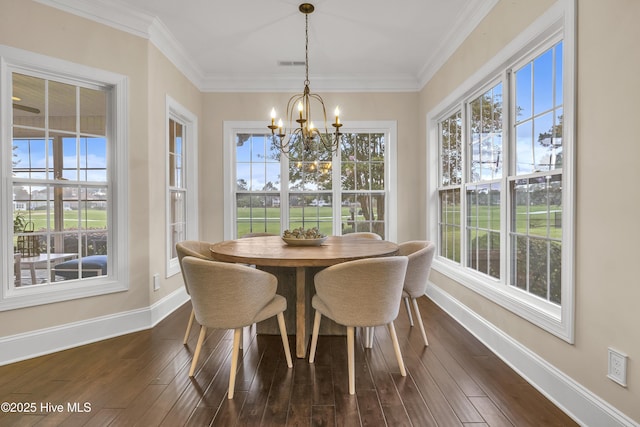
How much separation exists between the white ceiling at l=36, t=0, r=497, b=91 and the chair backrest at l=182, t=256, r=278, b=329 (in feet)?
7.65

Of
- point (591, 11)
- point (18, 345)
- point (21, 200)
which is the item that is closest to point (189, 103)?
point (21, 200)

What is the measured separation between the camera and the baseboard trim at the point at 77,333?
98.3 inches

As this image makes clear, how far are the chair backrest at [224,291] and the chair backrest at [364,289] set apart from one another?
1.42 ft

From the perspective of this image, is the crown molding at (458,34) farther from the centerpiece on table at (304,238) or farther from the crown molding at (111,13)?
the crown molding at (111,13)

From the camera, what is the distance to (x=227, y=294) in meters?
2.02

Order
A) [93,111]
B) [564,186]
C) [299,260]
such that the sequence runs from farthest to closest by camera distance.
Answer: [93,111] → [299,260] → [564,186]

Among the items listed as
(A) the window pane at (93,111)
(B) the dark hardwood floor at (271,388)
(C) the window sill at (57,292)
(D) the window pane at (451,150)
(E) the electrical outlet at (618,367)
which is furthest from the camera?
(D) the window pane at (451,150)

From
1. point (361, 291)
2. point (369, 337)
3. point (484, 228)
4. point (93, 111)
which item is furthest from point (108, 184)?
point (484, 228)

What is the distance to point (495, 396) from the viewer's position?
2020 millimetres

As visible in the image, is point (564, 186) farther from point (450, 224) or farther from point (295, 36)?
point (295, 36)

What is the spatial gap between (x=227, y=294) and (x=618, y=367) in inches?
78.3

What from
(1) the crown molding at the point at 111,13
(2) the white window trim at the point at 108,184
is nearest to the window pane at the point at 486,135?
(1) the crown molding at the point at 111,13

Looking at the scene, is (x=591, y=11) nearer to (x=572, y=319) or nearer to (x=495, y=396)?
(x=572, y=319)

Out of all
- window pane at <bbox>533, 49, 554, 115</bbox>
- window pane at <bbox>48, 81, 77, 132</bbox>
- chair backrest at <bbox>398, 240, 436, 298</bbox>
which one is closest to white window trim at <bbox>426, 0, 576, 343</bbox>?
window pane at <bbox>533, 49, 554, 115</bbox>
